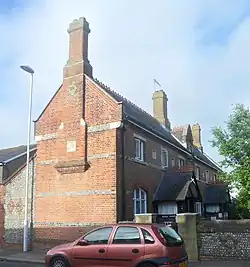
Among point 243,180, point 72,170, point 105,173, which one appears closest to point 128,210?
point 105,173

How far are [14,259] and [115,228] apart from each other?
9.12 m

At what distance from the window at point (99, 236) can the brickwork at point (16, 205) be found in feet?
41.9

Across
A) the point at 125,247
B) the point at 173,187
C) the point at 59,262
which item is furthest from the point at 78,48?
the point at 125,247

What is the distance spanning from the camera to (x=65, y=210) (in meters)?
21.5

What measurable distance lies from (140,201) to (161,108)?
1371 centimetres

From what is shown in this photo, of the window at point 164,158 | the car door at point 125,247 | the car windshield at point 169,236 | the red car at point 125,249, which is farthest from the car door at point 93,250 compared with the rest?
the window at point 164,158

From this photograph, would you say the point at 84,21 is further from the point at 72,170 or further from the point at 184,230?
the point at 184,230

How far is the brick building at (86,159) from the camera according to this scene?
20.5 m

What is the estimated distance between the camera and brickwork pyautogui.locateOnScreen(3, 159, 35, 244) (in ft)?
77.0

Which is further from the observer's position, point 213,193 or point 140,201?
point 213,193

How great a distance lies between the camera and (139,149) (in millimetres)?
23375

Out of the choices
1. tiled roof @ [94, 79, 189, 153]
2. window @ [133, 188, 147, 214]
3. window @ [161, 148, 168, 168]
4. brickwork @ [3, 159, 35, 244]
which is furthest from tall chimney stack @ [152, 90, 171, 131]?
brickwork @ [3, 159, 35, 244]

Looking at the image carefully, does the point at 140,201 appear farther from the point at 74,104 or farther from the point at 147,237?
the point at 147,237

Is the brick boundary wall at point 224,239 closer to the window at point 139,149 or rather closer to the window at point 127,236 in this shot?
the window at point 127,236
